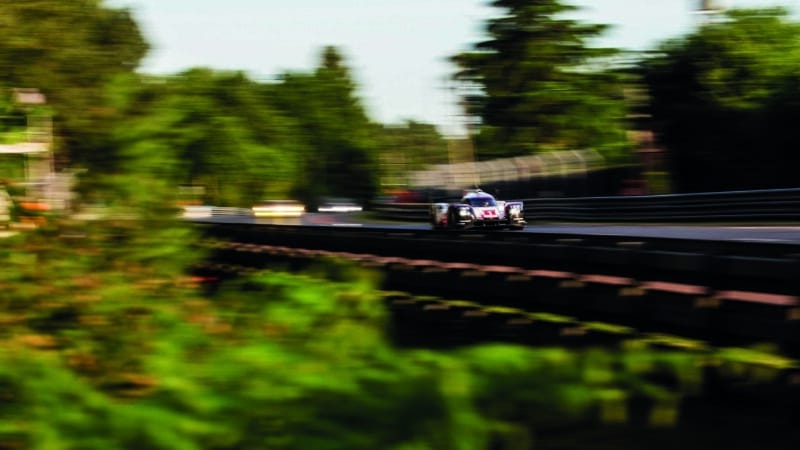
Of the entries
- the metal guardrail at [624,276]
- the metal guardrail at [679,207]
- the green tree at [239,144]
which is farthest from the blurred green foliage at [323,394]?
the green tree at [239,144]

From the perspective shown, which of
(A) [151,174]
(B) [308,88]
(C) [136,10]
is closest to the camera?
(A) [151,174]

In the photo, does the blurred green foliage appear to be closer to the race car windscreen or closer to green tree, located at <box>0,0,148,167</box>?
green tree, located at <box>0,0,148,167</box>

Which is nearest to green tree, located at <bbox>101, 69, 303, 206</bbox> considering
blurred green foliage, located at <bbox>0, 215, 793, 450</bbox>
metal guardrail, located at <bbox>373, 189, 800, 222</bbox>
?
metal guardrail, located at <bbox>373, 189, 800, 222</bbox>

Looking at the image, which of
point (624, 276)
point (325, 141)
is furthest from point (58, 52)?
point (325, 141)

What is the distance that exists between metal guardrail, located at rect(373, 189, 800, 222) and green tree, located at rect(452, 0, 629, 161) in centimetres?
3224

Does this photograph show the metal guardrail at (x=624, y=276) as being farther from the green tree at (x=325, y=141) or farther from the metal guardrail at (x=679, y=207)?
the green tree at (x=325, y=141)

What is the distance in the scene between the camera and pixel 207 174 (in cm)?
11669

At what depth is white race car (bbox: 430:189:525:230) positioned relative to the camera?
116 feet

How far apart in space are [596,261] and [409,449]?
11673mm

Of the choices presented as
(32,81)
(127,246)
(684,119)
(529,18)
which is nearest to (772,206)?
(32,81)

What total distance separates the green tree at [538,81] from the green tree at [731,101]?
806 inches

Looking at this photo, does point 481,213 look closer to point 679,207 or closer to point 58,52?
point 679,207

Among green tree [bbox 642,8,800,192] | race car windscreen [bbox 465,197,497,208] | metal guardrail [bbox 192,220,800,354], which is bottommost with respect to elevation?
metal guardrail [bbox 192,220,800,354]

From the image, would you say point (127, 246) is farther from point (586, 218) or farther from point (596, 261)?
point (586, 218)
